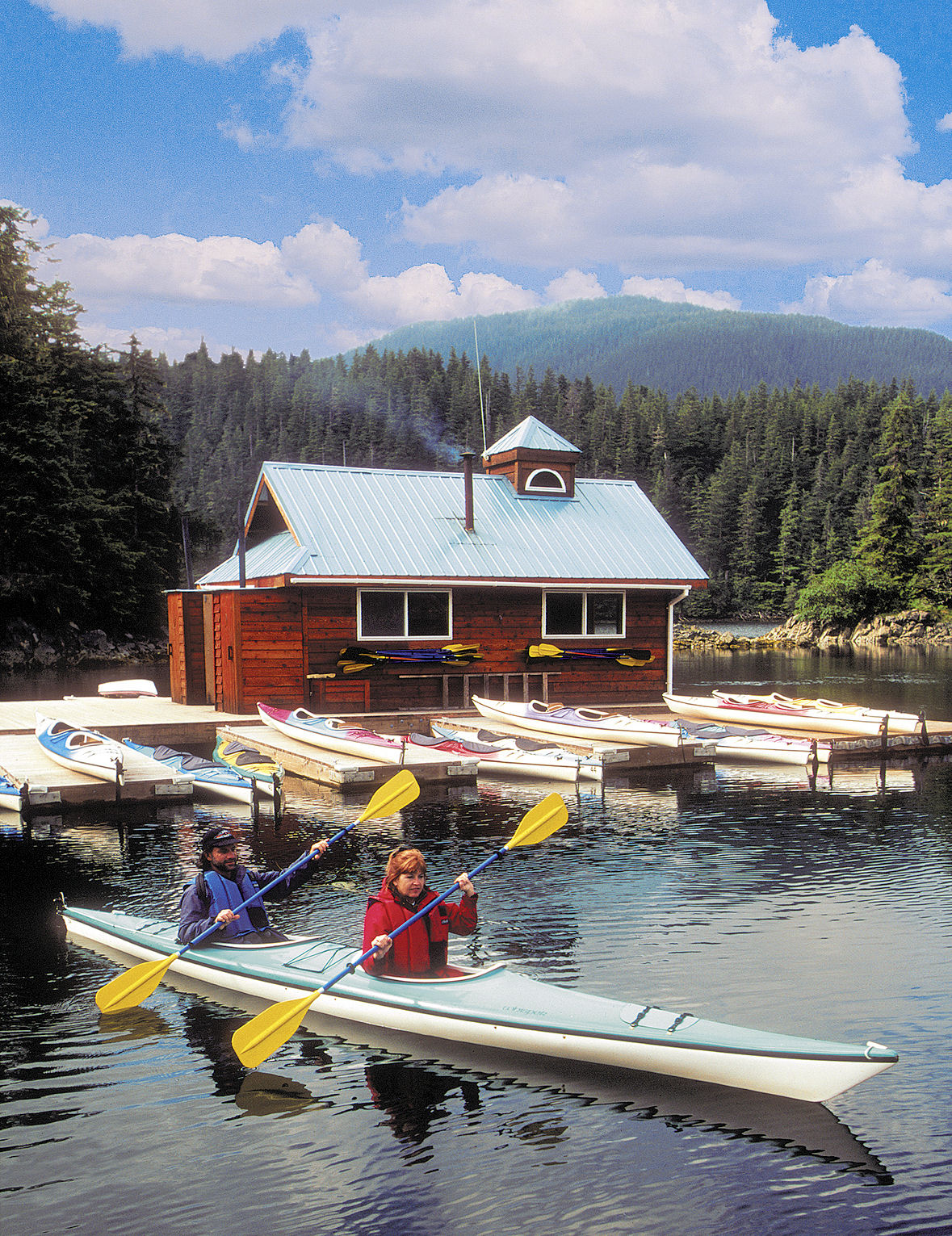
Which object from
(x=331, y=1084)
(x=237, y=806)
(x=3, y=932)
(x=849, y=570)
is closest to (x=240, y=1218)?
(x=331, y=1084)

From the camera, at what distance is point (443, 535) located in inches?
910

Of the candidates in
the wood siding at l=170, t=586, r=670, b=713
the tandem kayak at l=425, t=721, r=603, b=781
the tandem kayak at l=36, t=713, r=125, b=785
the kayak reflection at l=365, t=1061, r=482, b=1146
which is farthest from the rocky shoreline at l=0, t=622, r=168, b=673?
the kayak reflection at l=365, t=1061, r=482, b=1146

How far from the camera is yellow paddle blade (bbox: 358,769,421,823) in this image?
30.9 feet

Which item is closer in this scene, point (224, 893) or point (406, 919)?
point (406, 919)

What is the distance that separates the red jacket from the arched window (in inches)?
750

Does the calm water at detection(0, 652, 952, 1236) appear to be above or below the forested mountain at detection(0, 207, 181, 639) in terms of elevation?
below

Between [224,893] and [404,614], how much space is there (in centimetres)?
1383

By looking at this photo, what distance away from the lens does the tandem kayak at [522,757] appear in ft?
56.4

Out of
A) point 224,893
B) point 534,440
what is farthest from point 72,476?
point 224,893

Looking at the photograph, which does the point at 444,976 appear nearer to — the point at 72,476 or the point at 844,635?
the point at 72,476

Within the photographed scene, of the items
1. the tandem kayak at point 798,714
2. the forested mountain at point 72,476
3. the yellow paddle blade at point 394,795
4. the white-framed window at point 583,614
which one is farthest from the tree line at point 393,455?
the yellow paddle blade at point 394,795

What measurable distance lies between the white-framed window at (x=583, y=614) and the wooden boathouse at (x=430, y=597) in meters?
0.04

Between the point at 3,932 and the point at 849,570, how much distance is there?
67.0 m

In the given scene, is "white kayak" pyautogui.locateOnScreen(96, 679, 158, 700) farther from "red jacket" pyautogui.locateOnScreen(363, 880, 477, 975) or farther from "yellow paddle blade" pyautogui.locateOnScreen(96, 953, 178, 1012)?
"red jacket" pyautogui.locateOnScreen(363, 880, 477, 975)
